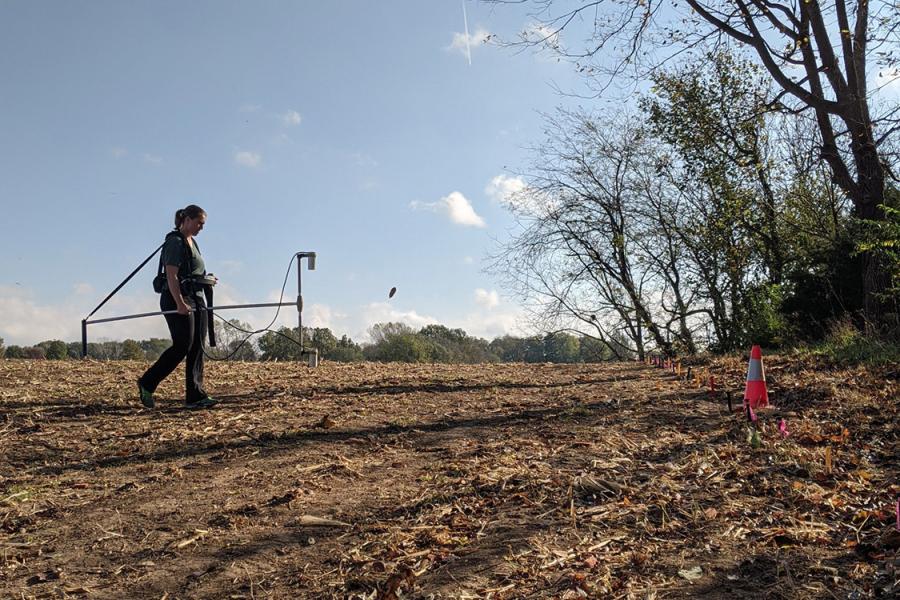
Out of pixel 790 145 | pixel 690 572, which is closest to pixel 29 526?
pixel 690 572

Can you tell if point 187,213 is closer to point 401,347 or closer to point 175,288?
point 175,288

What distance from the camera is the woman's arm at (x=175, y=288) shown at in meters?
6.55

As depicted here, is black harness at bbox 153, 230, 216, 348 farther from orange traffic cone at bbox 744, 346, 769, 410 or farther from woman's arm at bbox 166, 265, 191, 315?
orange traffic cone at bbox 744, 346, 769, 410

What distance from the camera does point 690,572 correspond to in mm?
2900

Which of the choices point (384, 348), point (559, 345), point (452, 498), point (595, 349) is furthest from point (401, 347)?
point (452, 498)

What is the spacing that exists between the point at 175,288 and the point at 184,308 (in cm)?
21

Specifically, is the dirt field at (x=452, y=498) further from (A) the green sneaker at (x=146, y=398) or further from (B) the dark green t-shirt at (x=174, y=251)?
(B) the dark green t-shirt at (x=174, y=251)

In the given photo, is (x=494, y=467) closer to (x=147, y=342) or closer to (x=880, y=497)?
(x=880, y=497)

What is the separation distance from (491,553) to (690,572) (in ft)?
2.76

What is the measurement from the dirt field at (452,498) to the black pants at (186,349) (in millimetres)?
304

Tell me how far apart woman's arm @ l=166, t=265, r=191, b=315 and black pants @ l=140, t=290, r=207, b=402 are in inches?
5.6

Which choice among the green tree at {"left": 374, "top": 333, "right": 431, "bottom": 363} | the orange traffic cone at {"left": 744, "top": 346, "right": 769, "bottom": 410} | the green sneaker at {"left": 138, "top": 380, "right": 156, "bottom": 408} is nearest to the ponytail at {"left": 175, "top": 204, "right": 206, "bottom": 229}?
the green sneaker at {"left": 138, "top": 380, "right": 156, "bottom": 408}

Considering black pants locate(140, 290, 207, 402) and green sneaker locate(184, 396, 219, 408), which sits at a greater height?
black pants locate(140, 290, 207, 402)

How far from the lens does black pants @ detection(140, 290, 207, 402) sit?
670 centimetres
